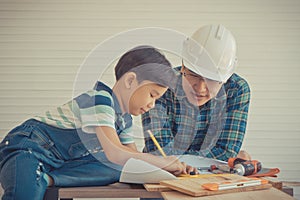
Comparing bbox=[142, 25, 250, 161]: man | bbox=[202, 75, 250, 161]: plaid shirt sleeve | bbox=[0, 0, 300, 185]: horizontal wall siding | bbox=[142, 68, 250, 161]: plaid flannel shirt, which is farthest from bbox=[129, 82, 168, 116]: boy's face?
bbox=[0, 0, 300, 185]: horizontal wall siding

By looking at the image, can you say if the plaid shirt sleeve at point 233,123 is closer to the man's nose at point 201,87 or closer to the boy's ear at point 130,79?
the man's nose at point 201,87

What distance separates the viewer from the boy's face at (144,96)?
1.67 meters

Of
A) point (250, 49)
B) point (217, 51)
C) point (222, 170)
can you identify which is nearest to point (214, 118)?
point (217, 51)

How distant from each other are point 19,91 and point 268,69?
2.25 m

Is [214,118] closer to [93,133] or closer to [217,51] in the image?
[217,51]

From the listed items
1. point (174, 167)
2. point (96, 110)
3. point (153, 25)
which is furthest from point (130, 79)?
point (153, 25)

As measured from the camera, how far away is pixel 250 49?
491 centimetres

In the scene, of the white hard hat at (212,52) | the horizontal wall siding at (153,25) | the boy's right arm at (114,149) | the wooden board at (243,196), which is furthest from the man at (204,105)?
the horizontal wall siding at (153,25)

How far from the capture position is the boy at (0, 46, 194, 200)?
1.52 meters

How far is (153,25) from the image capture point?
4.88m

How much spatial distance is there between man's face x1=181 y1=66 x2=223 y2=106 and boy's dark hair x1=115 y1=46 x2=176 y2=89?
0.26 metres

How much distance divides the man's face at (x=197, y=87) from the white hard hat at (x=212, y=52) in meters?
0.03

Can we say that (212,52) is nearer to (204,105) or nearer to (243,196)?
(204,105)

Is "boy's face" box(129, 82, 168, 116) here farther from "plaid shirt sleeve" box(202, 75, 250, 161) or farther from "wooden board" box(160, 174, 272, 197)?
"plaid shirt sleeve" box(202, 75, 250, 161)
